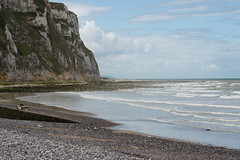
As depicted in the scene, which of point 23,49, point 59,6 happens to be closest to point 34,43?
point 23,49

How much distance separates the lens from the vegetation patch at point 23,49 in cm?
7825

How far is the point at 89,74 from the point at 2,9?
60.8m

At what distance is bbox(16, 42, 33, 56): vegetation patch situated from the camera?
257ft

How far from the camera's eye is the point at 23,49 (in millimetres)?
80062

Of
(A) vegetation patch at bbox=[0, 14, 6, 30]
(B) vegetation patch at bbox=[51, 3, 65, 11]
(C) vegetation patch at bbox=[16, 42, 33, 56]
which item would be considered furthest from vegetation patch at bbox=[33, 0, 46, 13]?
(A) vegetation patch at bbox=[0, 14, 6, 30]

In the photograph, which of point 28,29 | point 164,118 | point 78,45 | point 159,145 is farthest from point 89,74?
point 159,145

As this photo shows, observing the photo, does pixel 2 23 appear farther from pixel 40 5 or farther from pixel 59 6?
pixel 59 6

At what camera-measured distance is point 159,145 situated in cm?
1344

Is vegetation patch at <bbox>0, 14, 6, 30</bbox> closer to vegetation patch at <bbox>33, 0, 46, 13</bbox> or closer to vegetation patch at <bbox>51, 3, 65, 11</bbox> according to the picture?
vegetation patch at <bbox>33, 0, 46, 13</bbox>

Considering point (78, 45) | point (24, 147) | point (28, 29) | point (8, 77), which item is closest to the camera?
point (24, 147)

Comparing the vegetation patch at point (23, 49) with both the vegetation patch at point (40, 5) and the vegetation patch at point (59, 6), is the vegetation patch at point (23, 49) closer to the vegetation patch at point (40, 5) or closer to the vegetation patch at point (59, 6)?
the vegetation patch at point (40, 5)

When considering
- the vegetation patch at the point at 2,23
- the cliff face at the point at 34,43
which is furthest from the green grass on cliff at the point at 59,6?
the vegetation patch at the point at 2,23

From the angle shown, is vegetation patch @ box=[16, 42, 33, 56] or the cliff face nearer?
the cliff face

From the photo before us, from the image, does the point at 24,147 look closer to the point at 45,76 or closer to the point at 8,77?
the point at 8,77
